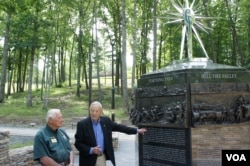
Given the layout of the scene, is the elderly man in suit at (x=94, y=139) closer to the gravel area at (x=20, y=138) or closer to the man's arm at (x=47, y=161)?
the man's arm at (x=47, y=161)

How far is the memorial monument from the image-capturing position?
626 cm

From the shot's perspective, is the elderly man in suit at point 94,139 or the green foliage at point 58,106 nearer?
the elderly man in suit at point 94,139

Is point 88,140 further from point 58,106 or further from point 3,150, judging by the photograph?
point 58,106

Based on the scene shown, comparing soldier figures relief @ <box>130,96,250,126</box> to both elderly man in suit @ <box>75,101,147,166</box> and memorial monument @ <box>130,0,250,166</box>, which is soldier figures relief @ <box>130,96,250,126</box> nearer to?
memorial monument @ <box>130,0,250,166</box>

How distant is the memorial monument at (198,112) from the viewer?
626 centimetres

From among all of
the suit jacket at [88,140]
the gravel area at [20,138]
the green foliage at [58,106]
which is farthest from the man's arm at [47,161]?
the green foliage at [58,106]

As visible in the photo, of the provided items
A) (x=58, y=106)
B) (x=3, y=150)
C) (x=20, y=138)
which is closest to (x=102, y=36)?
(x=58, y=106)

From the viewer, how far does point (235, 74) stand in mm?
6605

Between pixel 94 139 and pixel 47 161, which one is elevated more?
pixel 94 139

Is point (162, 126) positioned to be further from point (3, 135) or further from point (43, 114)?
point (43, 114)

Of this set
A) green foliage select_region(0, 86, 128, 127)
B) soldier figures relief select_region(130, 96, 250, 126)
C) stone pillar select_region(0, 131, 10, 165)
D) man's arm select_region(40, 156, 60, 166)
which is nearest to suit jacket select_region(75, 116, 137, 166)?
man's arm select_region(40, 156, 60, 166)

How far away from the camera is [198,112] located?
6.20 metres

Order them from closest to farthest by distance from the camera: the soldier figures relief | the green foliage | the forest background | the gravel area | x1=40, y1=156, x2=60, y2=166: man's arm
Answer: x1=40, y1=156, x2=60, y2=166: man's arm < the soldier figures relief < the gravel area < the green foliage < the forest background

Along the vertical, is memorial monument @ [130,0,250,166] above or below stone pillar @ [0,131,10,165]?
above
